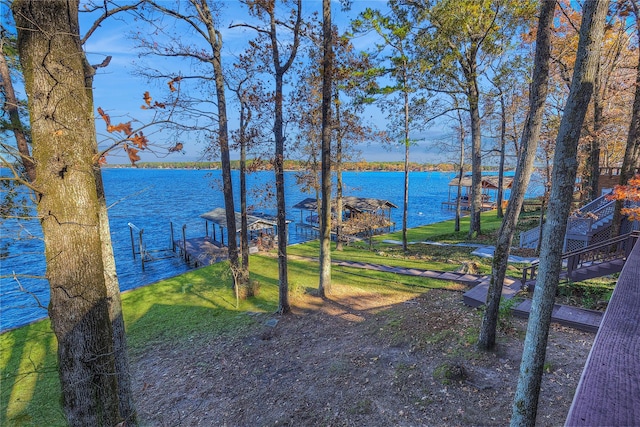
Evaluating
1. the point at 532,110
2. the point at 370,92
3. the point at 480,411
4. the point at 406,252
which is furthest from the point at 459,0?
the point at 480,411

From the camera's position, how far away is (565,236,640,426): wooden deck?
0.87 meters

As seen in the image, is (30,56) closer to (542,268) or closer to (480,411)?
(542,268)

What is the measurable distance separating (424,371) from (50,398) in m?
8.25

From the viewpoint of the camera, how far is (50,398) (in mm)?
7016

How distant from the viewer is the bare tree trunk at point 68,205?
2.32 meters

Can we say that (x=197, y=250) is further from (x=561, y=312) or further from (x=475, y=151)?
(x=561, y=312)

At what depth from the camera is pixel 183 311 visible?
11102 millimetres

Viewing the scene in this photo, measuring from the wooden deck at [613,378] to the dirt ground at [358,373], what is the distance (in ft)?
12.9

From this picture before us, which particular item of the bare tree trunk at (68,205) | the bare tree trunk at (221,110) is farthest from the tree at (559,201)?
the bare tree trunk at (221,110)

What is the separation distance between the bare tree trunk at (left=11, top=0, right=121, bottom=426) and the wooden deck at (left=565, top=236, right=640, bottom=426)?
3.08 m

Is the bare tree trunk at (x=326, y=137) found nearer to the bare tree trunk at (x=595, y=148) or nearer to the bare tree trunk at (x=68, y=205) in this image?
the bare tree trunk at (x=68, y=205)

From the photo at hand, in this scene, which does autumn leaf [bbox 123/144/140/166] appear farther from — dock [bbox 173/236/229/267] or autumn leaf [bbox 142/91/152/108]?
dock [bbox 173/236/229/267]

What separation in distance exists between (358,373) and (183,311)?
7.48 meters

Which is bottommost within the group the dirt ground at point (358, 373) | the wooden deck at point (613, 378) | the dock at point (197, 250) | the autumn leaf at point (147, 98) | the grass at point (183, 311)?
the dock at point (197, 250)
